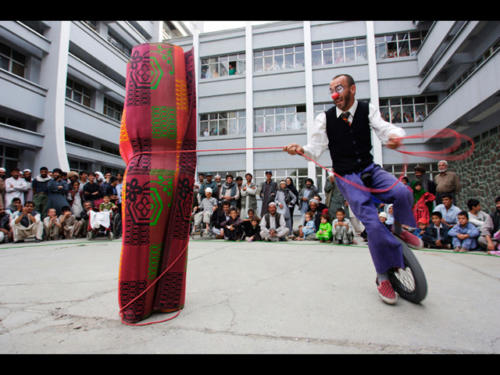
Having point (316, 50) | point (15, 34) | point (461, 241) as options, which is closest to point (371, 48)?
point (316, 50)

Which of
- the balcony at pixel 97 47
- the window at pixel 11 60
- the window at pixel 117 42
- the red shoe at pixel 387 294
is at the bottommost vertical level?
the red shoe at pixel 387 294

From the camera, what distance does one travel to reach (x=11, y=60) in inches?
454

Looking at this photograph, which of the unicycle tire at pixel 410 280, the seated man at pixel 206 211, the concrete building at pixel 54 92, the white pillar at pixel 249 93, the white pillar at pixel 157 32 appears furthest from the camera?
the white pillar at pixel 157 32

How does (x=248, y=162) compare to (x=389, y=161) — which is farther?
(x=248, y=162)

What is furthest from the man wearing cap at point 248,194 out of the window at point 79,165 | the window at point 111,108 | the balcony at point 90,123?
the window at point 111,108

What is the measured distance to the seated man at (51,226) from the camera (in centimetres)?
623

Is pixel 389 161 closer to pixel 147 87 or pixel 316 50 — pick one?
pixel 316 50

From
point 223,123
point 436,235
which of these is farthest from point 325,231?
point 223,123

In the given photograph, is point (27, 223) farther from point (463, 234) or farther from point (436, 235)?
point (463, 234)

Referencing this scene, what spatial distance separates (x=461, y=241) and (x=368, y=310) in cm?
437

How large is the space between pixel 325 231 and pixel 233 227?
6.65 ft

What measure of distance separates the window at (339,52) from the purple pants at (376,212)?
15.6 meters

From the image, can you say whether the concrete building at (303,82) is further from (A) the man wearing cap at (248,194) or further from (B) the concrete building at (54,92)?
(A) the man wearing cap at (248,194)
